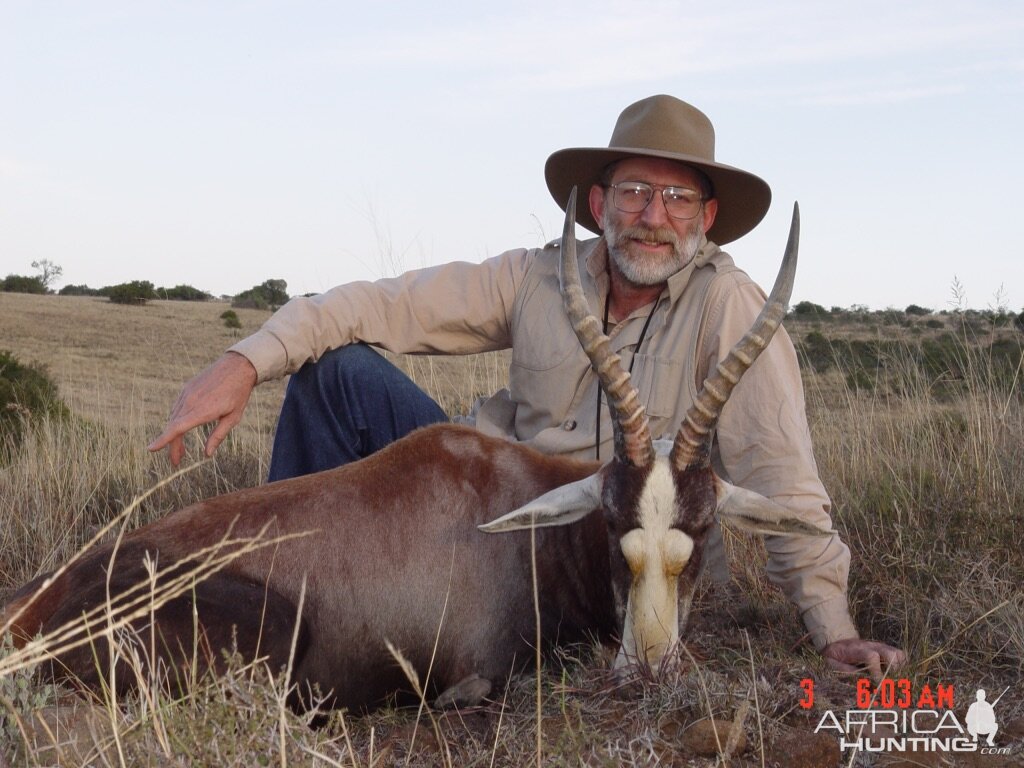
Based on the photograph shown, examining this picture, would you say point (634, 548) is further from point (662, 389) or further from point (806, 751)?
point (662, 389)

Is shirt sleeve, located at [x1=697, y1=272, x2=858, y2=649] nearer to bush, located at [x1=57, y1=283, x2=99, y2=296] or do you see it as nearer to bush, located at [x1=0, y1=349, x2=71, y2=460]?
bush, located at [x1=0, y1=349, x2=71, y2=460]

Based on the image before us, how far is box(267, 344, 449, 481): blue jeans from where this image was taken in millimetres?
6262

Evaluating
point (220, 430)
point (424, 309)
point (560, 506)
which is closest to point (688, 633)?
point (560, 506)

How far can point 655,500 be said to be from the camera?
14.0 ft

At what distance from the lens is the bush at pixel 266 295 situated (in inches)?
1903

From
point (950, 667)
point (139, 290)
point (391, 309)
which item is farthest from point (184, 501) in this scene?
point (139, 290)

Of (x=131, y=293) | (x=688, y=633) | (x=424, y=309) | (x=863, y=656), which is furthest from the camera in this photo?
(x=131, y=293)

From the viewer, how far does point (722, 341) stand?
5457 millimetres

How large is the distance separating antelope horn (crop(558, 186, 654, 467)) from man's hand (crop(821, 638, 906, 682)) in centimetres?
125

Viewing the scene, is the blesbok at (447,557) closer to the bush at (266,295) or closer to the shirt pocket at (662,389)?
the shirt pocket at (662,389)

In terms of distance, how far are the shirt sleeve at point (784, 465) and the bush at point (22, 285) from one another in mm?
51849

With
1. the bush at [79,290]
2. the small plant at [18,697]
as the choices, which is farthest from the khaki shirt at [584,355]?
the bush at [79,290]

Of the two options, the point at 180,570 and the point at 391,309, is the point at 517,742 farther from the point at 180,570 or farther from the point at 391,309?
the point at 391,309

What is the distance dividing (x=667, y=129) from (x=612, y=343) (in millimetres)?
1201
